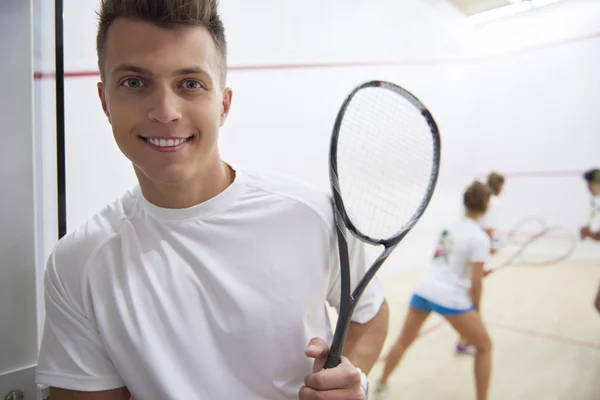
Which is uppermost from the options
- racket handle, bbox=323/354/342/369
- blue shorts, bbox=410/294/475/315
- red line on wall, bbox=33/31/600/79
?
red line on wall, bbox=33/31/600/79

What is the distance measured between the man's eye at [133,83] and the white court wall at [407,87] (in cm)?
31

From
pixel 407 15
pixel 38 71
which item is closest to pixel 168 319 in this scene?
pixel 38 71

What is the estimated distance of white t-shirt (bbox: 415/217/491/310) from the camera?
1.72m

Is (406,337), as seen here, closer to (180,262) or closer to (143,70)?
(180,262)

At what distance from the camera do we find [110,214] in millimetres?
711

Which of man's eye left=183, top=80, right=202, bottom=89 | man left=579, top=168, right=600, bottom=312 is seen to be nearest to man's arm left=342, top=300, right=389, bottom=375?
man's eye left=183, top=80, right=202, bottom=89

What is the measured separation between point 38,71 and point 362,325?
0.73 m

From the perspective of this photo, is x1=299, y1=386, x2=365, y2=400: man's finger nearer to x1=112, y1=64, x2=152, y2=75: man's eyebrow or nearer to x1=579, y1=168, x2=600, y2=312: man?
x1=112, y1=64, x2=152, y2=75: man's eyebrow

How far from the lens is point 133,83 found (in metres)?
0.62

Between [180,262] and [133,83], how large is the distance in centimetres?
27

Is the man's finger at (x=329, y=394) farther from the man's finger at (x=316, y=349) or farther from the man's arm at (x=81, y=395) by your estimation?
the man's arm at (x=81, y=395)

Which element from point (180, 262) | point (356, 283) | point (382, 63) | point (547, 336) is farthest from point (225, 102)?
point (547, 336)

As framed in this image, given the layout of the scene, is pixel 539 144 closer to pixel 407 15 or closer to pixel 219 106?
pixel 407 15

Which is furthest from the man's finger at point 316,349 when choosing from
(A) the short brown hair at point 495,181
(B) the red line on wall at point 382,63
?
(A) the short brown hair at point 495,181
